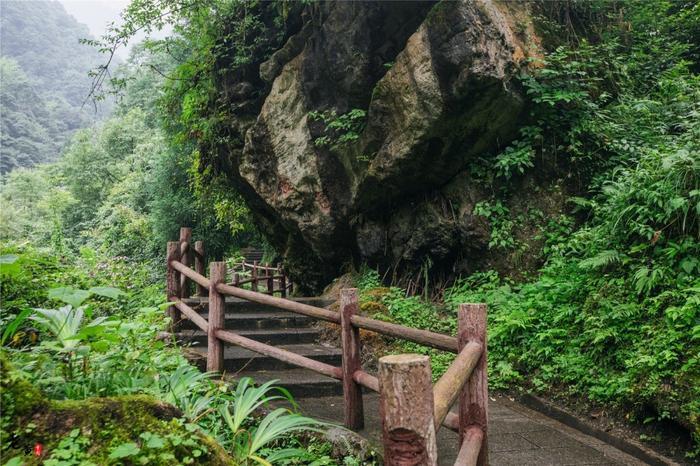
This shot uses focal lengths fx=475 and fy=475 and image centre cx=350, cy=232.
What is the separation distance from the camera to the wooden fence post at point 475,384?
8.59 ft

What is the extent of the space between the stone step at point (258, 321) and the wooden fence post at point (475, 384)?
15.8ft

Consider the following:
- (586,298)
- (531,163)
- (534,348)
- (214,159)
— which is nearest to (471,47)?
(531,163)

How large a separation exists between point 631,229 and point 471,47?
9.41ft

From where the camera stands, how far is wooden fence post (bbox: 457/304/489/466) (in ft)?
8.59

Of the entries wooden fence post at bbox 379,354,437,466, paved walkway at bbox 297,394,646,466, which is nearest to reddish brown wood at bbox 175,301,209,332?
paved walkway at bbox 297,394,646,466

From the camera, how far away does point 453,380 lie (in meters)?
2.07

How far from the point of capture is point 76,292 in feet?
8.86

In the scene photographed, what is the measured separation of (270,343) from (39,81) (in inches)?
3721

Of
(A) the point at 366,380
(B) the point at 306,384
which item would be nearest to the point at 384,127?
(B) the point at 306,384

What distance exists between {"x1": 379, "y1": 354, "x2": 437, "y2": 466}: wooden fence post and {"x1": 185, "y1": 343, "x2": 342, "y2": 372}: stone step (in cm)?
348

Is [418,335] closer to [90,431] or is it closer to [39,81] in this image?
[90,431]

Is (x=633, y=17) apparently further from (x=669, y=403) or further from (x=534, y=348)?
(x=669, y=403)

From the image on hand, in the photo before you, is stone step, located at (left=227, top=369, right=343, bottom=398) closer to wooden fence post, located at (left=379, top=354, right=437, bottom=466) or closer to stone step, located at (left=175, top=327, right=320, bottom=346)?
stone step, located at (left=175, top=327, right=320, bottom=346)

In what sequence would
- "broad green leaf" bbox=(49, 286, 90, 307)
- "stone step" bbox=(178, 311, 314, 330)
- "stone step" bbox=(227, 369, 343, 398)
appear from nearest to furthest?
"broad green leaf" bbox=(49, 286, 90, 307) < "stone step" bbox=(227, 369, 343, 398) < "stone step" bbox=(178, 311, 314, 330)
